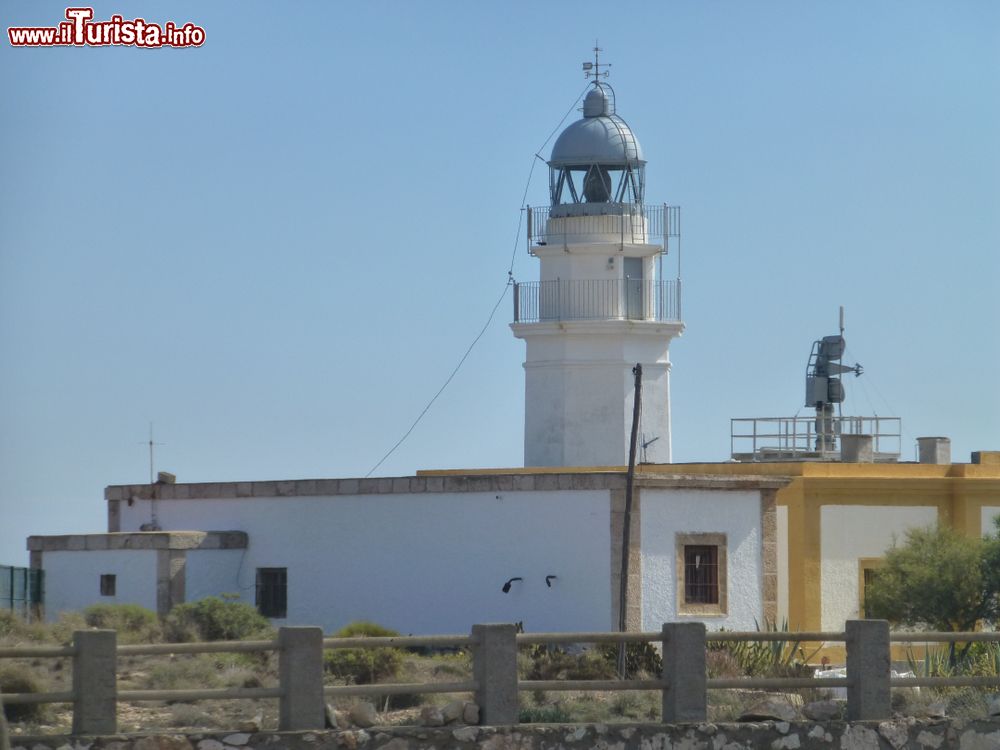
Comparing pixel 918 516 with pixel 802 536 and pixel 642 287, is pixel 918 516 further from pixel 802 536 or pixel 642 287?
pixel 642 287

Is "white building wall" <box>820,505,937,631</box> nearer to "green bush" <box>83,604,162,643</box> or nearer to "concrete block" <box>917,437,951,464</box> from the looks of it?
"concrete block" <box>917,437,951,464</box>

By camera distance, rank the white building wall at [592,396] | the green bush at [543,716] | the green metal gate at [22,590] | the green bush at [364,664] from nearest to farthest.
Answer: the green bush at [543,716] < the green bush at [364,664] < the green metal gate at [22,590] < the white building wall at [592,396]

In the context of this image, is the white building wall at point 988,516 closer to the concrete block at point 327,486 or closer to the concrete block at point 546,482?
the concrete block at point 546,482

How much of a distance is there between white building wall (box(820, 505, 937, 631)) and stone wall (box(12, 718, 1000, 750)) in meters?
12.5

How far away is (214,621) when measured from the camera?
1066 inches

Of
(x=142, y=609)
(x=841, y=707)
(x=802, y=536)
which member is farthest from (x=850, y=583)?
(x=841, y=707)

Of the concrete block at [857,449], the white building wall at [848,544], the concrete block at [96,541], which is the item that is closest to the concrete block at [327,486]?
the concrete block at [96,541]

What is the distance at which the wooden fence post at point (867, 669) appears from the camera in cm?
1638

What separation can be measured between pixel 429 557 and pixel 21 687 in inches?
439

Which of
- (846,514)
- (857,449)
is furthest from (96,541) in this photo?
(857,449)

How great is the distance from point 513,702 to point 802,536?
14.6m

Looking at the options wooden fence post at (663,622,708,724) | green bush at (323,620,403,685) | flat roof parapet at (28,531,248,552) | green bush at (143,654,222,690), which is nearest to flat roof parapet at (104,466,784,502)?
flat roof parapet at (28,531,248,552)

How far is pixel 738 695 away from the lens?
1756 centimetres

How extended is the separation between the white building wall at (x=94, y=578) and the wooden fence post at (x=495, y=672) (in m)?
14.4
